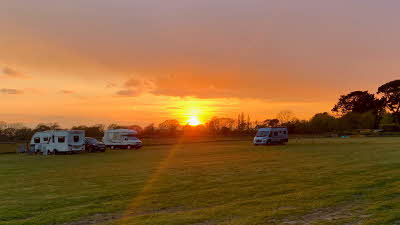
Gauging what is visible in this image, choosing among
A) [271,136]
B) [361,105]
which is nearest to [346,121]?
[361,105]

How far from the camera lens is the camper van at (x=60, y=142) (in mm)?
37188

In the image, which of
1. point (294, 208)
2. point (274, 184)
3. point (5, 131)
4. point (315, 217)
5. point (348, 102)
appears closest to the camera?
point (315, 217)

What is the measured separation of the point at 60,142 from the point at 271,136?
83.6ft

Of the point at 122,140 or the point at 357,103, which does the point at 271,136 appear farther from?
the point at 357,103

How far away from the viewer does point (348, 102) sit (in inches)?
4815

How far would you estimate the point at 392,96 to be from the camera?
111000mm

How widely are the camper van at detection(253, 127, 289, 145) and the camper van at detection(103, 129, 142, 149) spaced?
15094 mm

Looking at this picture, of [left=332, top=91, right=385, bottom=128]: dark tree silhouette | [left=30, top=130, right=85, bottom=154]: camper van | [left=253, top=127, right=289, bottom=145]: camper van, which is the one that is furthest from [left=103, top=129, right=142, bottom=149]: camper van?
[left=332, top=91, right=385, bottom=128]: dark tree silhouette

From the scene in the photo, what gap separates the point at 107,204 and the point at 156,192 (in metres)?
2.12

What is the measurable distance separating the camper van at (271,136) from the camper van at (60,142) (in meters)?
21.7

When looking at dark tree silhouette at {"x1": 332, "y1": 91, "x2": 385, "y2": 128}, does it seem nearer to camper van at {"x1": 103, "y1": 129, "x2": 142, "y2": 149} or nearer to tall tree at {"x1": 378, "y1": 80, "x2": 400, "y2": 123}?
tall tree at {"x1": 378, "y1": 80, "x2": 400, "y2": 123}

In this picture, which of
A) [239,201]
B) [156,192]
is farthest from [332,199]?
A: [156,192]

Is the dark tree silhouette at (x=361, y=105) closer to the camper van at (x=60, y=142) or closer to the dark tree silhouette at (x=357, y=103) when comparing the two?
the dark tree silhouette at (x=357, y=103)

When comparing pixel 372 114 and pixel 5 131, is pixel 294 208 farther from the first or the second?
pixel 372 114
